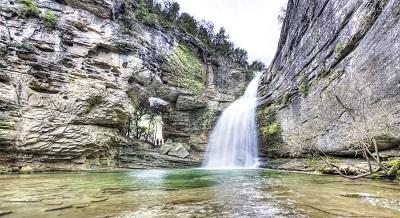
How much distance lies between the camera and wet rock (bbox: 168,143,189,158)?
62.7 feet

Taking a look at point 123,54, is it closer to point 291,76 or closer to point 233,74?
point 291,76

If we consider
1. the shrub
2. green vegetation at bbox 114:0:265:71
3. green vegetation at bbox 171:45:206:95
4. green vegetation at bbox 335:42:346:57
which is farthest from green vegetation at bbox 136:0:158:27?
green vegetation at bbox 335:42:346:57

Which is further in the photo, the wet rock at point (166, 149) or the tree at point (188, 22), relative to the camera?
the tree at point (188, 22)

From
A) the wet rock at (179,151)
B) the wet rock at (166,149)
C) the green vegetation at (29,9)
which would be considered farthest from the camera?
the wet rock at (179,151)

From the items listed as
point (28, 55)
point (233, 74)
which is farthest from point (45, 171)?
point (233, 74)

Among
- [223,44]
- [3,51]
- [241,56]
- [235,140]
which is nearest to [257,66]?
[241,56]

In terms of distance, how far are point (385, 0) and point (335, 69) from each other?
338 centimetres

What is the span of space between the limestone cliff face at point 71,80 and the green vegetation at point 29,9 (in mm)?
281

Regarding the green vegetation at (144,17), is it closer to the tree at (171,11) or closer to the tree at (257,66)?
the tree at (171,11)

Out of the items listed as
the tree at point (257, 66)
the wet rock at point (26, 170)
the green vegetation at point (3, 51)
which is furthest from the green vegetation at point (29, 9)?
the tree at point (257, 66)

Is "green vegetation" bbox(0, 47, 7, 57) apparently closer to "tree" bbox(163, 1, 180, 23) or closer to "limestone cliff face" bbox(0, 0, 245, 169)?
"limestone cliff face" bbox(0, 0, 245, 169)

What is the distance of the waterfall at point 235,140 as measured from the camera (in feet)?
58.5

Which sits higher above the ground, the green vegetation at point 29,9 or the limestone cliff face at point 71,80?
the green vegetation at point 29,9

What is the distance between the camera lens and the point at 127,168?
15.8 meters
